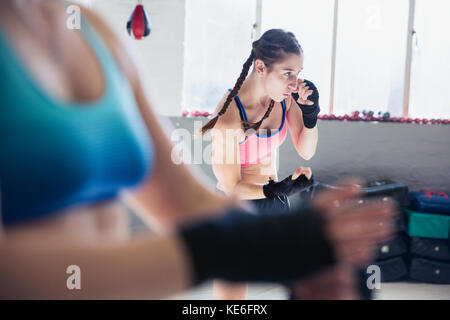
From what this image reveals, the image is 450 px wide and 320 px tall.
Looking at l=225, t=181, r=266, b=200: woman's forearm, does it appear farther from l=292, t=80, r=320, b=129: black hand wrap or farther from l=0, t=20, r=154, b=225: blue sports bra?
l=0, t=20, r=154, b=225: blue sports bra

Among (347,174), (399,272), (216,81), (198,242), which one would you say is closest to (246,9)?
(216,81)

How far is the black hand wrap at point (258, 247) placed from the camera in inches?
13.6

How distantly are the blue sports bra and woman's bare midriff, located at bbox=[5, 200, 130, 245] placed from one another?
12 mm

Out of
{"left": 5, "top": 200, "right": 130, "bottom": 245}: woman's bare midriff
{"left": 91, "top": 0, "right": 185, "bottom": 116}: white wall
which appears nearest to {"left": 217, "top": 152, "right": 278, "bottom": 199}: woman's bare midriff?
{"left": 5, "top": 200, "right": 130, "bottom": 245}: woman's bare midriff

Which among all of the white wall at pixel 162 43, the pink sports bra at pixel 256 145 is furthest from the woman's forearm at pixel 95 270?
the white wall at pixel 162 43

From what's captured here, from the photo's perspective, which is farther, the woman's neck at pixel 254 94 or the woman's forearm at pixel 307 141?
the woman's forearm at pixel 307 141

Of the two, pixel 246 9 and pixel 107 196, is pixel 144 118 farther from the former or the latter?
pixel 246 9

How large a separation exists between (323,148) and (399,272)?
134 cm

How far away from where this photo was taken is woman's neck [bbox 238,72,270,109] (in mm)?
1885

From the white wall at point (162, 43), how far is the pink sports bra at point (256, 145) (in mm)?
2680

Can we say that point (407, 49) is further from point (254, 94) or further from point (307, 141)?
point (254, 94)

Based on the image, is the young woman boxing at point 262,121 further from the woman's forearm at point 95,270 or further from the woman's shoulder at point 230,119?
the woman's forearm at point 95,270

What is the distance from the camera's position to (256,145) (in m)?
1.88

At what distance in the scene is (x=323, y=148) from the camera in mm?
4168
